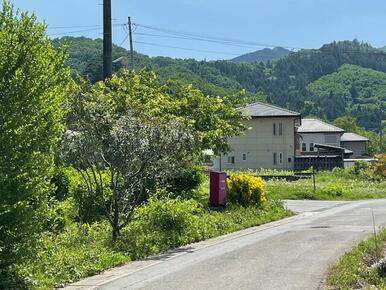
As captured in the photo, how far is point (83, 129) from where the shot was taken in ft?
47.3

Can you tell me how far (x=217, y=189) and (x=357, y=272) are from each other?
460 inches

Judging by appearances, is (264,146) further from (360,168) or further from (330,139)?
(330,139)

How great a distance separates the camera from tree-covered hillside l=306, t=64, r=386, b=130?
157m

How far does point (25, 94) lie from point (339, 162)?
51227 millimetres

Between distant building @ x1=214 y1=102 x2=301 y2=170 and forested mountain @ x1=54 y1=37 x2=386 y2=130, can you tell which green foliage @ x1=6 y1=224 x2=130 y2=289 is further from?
forested mountain @ x1=54 y1=37 x2=386 y2=130

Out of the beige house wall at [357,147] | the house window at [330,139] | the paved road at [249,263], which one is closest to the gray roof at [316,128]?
the house window at [330,139]

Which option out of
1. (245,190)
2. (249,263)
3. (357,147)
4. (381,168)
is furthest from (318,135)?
(249,263)

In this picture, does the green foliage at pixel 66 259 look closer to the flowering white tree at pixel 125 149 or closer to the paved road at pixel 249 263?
the paved road at pixel 249 263

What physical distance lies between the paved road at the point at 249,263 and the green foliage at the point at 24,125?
1.61 m

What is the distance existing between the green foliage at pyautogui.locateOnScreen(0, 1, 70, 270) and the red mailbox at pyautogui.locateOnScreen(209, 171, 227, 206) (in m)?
12.2

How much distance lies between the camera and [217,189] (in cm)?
2139

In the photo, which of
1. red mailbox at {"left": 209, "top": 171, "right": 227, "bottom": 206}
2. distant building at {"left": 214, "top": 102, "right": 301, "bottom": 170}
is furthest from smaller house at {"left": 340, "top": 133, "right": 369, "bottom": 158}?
red mailbox at {"left": 209, "top": 171, "right": 227, "bottom": 206}

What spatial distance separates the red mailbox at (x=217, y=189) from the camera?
21406mm

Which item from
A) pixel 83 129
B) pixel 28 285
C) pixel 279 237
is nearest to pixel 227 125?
pixel 279 237
